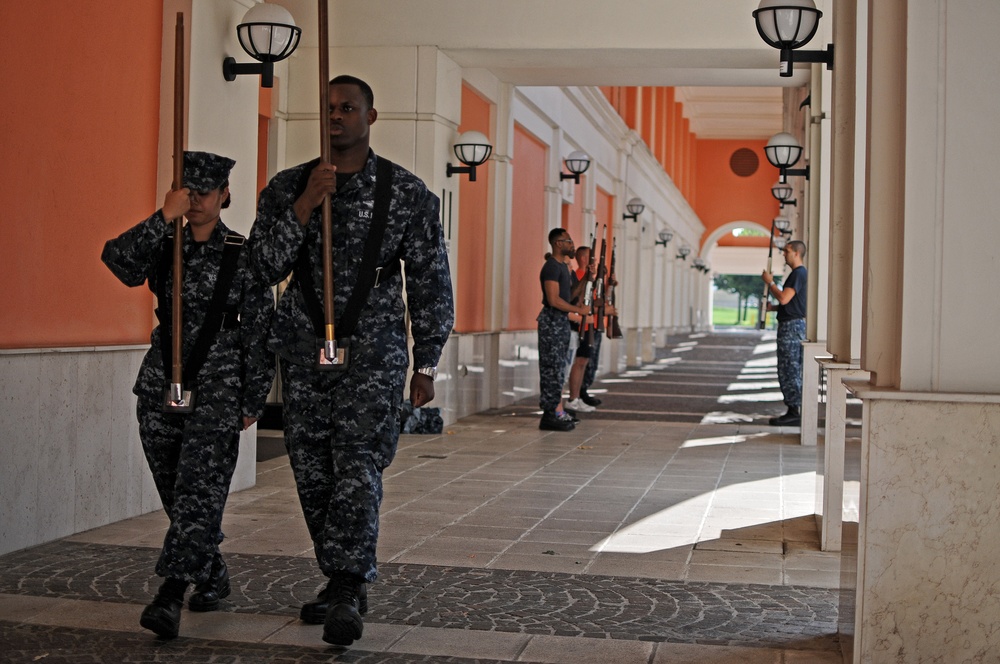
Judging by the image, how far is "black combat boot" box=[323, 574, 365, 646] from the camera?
3916mm

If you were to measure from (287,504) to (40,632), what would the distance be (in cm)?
280

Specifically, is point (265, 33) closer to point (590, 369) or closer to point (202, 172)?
point (202, 172)

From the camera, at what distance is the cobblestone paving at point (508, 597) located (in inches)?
171

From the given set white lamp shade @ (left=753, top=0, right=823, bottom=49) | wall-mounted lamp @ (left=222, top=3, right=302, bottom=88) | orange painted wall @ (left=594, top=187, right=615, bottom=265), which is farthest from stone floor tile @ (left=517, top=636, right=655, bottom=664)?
orange painted wall @ (left=594, top=187, right=615, bottom=265)

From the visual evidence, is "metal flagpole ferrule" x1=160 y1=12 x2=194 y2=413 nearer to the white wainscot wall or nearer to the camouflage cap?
the camouflage cap

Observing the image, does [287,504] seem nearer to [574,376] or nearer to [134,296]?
[134,296]

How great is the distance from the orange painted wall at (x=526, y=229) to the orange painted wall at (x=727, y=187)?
1148 inches

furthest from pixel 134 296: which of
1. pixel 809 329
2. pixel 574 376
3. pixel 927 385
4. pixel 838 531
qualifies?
pixel 574 376

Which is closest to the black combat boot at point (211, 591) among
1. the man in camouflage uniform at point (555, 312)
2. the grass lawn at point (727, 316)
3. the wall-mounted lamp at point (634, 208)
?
the man in camouflage uniform at point (555, 312)

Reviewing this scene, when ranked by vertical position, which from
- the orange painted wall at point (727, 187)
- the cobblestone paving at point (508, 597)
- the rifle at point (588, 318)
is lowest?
the cobblestone paving at point (508, 597)

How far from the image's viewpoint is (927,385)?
11.8ft

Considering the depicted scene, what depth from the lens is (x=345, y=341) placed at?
4.03 meters

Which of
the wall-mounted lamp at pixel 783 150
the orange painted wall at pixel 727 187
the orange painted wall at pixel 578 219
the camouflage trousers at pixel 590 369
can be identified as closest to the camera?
the wall-mounted lamp at pixel 783 150

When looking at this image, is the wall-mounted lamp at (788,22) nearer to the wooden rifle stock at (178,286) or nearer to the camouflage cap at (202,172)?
the camouflage cap at (202,172)
